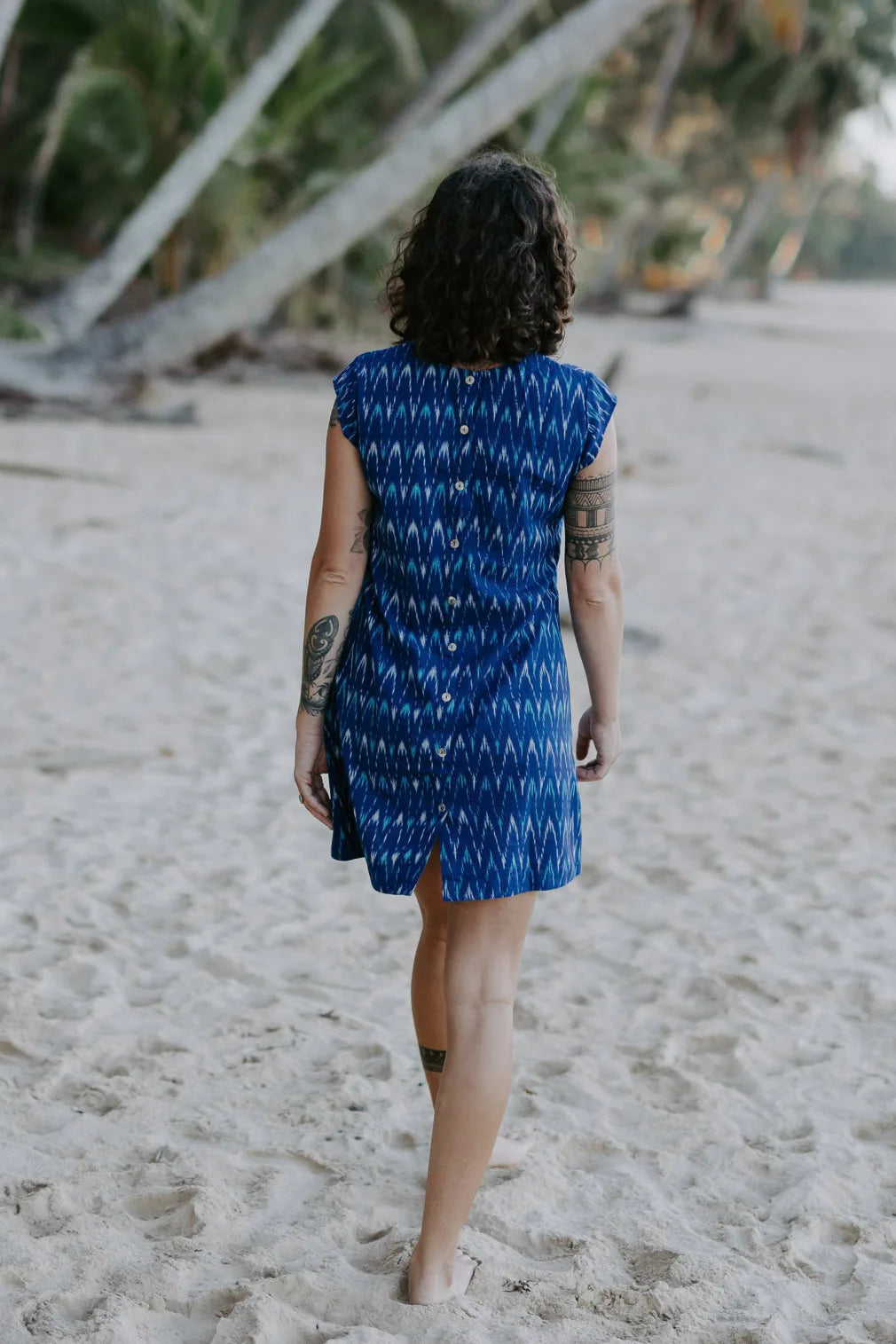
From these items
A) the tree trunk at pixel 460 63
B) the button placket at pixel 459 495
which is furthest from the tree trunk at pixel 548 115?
the button placket at pixel 459 495

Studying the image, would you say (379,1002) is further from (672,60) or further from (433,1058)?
(672,60)

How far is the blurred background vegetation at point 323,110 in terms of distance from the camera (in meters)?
12.3

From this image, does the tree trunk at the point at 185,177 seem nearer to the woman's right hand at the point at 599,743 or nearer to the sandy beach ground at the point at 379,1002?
the sandy beach ground at the point at 379,1002

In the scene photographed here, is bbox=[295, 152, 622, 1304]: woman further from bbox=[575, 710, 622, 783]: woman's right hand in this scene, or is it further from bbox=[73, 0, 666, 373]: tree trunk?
bbox=[73, 0, 666, 373]: tree trunk

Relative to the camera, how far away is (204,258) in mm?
14711

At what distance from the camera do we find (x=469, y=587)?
80.0 inches

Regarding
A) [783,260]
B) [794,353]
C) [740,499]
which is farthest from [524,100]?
[783,260]

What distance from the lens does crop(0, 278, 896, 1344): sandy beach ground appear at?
7.50ft

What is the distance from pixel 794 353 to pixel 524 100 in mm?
13256

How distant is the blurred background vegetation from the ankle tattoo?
940cm

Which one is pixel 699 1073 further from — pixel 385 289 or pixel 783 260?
pixel 783 260

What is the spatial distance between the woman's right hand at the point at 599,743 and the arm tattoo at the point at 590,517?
0.26 meters

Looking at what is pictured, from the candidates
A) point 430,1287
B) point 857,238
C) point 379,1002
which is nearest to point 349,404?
point 430,1287

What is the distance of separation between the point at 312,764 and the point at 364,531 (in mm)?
378
